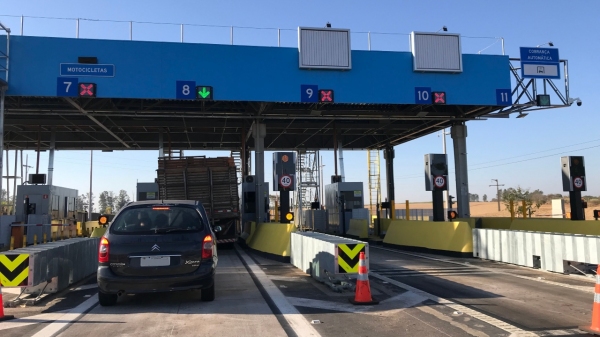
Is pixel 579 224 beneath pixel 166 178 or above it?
beneath

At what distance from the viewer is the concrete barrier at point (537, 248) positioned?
10336mm

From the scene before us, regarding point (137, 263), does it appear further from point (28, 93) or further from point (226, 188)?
point (28, 93)

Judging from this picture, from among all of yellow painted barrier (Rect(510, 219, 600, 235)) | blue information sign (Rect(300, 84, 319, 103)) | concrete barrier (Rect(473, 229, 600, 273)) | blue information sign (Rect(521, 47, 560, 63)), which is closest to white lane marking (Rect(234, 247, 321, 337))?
concrete barrier (Rect(473, 229, 600, 273))

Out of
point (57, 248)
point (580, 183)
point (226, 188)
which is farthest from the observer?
point (226, 188)

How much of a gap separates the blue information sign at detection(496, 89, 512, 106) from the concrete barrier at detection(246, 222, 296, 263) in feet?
36.6

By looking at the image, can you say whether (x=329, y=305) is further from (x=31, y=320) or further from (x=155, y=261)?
(x=31, y=320)

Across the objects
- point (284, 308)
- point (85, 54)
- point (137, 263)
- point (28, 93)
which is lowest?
point (284, 308)

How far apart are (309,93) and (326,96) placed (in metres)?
0.67

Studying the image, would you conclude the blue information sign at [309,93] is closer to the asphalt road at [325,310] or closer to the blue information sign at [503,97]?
the blue information sign at [503,97]

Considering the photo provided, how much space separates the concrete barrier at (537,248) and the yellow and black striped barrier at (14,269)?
10.7m

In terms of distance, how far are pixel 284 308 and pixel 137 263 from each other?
7.44ft

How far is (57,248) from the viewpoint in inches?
346

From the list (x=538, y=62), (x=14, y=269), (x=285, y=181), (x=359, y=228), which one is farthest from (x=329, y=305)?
(x=538, y=62)

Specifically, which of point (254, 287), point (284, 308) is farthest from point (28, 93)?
point (284, 308)
